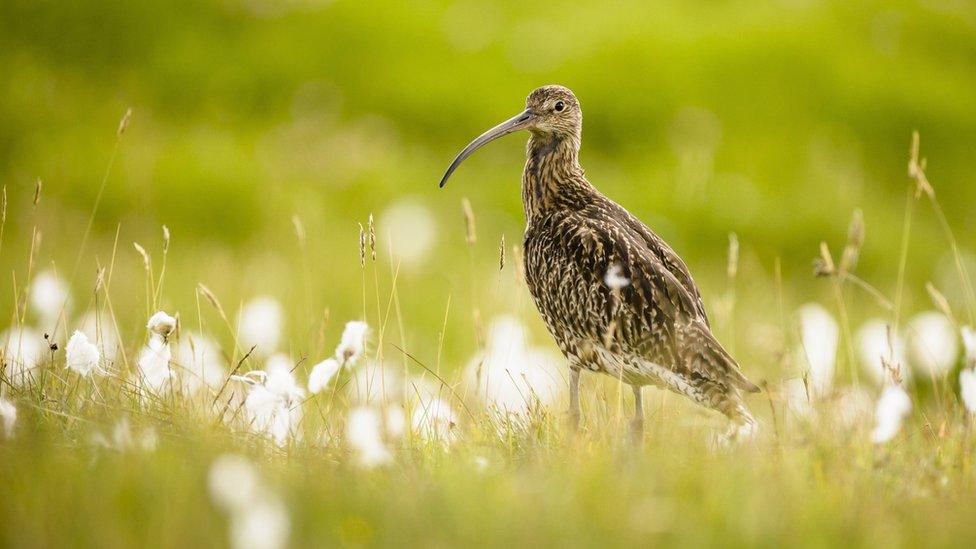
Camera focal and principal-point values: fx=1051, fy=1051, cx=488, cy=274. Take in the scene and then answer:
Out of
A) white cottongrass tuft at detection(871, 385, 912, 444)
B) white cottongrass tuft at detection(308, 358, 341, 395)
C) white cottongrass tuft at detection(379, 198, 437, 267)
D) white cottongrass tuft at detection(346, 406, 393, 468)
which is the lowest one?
white cottongrass tuft at detection(346, 406, 393, 468)

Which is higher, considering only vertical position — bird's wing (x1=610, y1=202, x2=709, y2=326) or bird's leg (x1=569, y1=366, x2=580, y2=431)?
bird's wing (x1=610, y1=202, x2=709, y2=326)

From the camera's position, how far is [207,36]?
17.6 m

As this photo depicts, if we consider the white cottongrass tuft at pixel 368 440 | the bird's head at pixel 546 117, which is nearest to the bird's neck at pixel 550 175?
the bird's head at pixel 546 117

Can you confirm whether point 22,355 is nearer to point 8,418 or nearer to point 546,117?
point 8,418

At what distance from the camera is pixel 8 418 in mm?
4203

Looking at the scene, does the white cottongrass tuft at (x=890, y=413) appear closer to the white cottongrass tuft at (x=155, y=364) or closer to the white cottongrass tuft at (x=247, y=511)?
the white cottongrass tuft at (x=247, y=511)

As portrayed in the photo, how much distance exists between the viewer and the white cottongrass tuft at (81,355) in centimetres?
475

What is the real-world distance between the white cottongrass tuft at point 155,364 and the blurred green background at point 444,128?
6781 millimetres

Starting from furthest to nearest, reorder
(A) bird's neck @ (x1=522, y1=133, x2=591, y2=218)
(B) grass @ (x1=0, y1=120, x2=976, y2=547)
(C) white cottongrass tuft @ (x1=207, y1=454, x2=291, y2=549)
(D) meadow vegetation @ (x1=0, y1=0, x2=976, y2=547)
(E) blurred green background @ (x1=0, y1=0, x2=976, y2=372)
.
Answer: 1. (E) blurred green background @ (x1=0, y1=0, x2=976, y2=372)
2. (A) bird's neck @ (x1=522, y1=133, x2=591, y2=218)
3. (D) meadow vegetation @ (x1=0, y1=0, x2=976, y2=547)
4. (B) grass @ (x1=0, y1=120, x2=976, y2=547)
5. (C) white cottongrass tuft @ (x1=207, y1=454, x2=291, y2=549)

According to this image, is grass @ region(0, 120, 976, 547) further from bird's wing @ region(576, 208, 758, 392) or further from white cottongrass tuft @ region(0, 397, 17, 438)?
bird's wing @ region(576, 208, 758, 392)

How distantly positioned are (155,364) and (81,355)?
13.6 inches

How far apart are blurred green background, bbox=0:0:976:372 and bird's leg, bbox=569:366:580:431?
19.8 ft

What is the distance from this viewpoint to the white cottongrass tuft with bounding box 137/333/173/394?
4.93 meters

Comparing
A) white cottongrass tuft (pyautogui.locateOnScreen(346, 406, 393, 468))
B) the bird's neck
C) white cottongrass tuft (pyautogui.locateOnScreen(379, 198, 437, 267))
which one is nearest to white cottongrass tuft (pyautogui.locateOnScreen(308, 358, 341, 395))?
white cottongrass tuft (pyautogui.locateOnScreen(346, 406, 393, 468))
